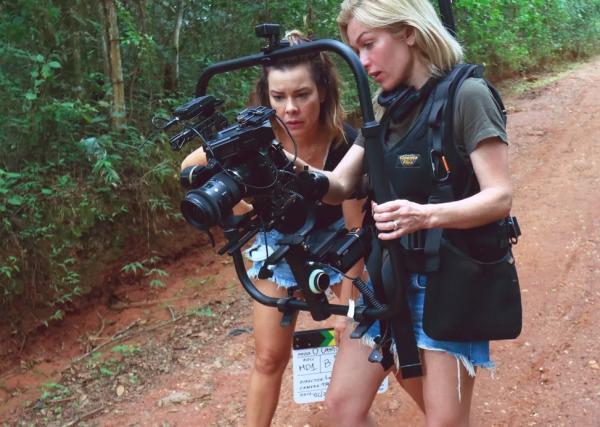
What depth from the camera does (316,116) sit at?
2.68m

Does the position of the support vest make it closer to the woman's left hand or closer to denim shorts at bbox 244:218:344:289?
the woman's left hand

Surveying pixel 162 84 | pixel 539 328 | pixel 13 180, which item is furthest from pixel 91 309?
pixel 539 328

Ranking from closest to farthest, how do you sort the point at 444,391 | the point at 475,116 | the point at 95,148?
the point at 475,116
the point at 444,391
the point at 95,148

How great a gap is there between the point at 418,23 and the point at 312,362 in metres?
1.65

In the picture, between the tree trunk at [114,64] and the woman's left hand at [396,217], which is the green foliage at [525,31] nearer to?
the tree trunk at [114,64]

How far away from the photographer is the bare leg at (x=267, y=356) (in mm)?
2672

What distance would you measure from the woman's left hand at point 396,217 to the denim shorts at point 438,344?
13.0 inches

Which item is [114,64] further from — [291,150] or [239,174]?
[239,174]

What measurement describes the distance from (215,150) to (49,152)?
11.2ft

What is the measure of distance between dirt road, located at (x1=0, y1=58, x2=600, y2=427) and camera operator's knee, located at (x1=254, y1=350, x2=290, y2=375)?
0.88m

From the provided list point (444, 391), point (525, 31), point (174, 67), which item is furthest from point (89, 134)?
point (525, 31)

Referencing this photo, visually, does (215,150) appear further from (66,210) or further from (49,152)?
(49,152)

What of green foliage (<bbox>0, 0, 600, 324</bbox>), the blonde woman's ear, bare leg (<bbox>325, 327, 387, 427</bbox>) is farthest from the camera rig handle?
green foliage (<bbox>0, 0, 600, 324</bbox>)

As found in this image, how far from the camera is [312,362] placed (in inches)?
113
